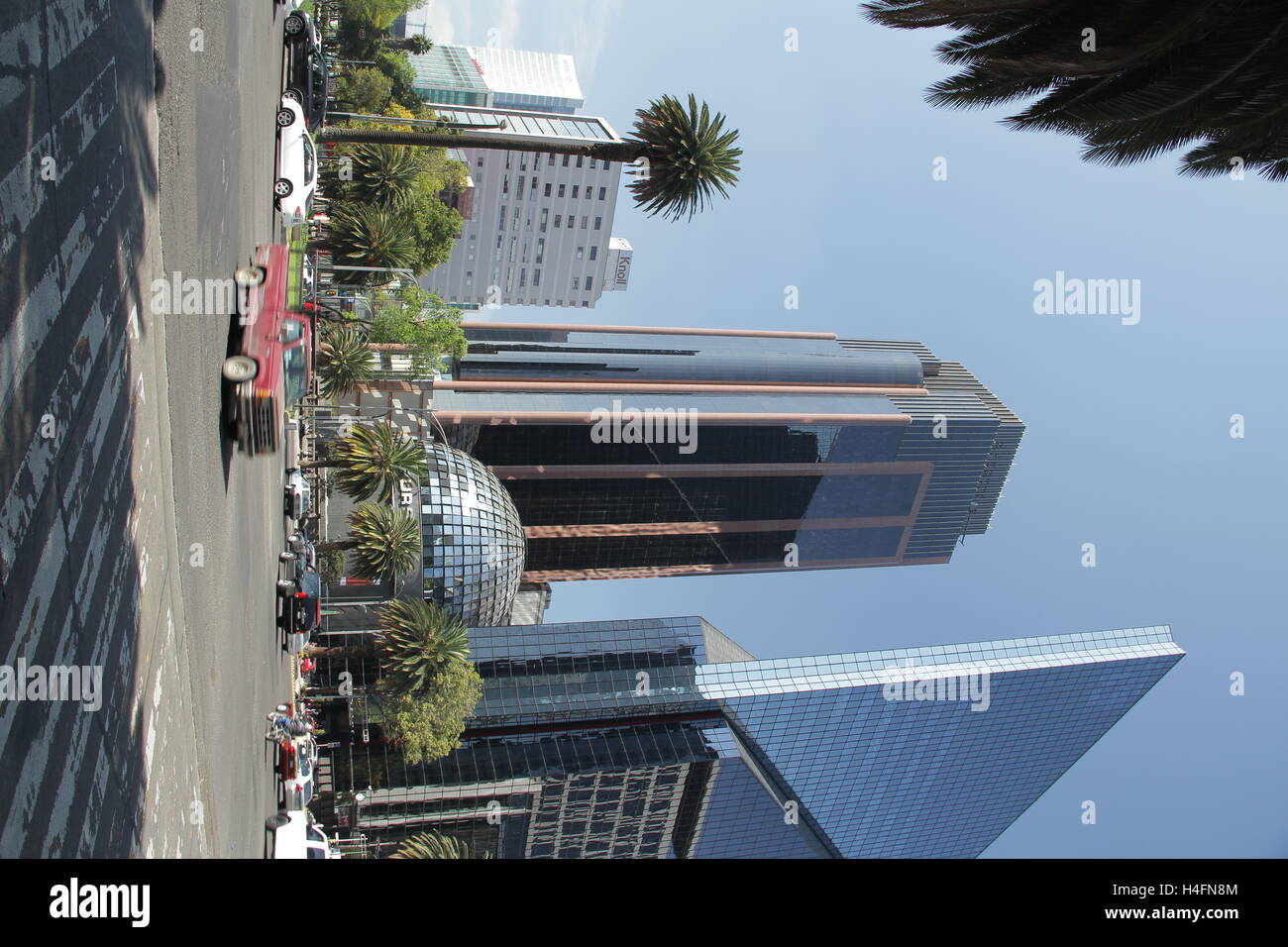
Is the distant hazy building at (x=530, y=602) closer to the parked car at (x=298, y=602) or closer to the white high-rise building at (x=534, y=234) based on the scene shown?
the white high-rise building at (x=534, y=234)

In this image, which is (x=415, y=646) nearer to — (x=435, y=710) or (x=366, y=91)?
(x=435, y=710)

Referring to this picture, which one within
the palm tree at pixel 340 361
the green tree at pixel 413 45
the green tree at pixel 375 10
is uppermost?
the green tree at pixel 413 45

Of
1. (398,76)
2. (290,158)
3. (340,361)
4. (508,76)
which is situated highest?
(508,76)

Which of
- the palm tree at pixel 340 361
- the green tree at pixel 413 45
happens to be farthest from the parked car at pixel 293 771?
the green tree at pixel 413 45

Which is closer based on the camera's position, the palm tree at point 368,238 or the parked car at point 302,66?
the parked car at point 302,66

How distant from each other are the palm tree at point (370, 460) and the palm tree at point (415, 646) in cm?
781

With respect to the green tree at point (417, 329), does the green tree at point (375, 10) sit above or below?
above

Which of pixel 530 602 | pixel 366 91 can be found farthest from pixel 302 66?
pixel 530 602

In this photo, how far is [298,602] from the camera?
28859 mm

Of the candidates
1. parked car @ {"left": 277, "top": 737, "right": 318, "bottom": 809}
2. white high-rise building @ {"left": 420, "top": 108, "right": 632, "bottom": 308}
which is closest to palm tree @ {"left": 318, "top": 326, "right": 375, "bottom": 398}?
parked car @ {"left": 277, "top": 737, "right": 318, "bottom": 809}

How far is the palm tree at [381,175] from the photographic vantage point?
50.7 m

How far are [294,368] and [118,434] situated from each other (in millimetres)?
12832

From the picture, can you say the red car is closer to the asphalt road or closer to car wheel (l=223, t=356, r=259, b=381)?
car wheel (l=223, t=356, r=259, b=381)
